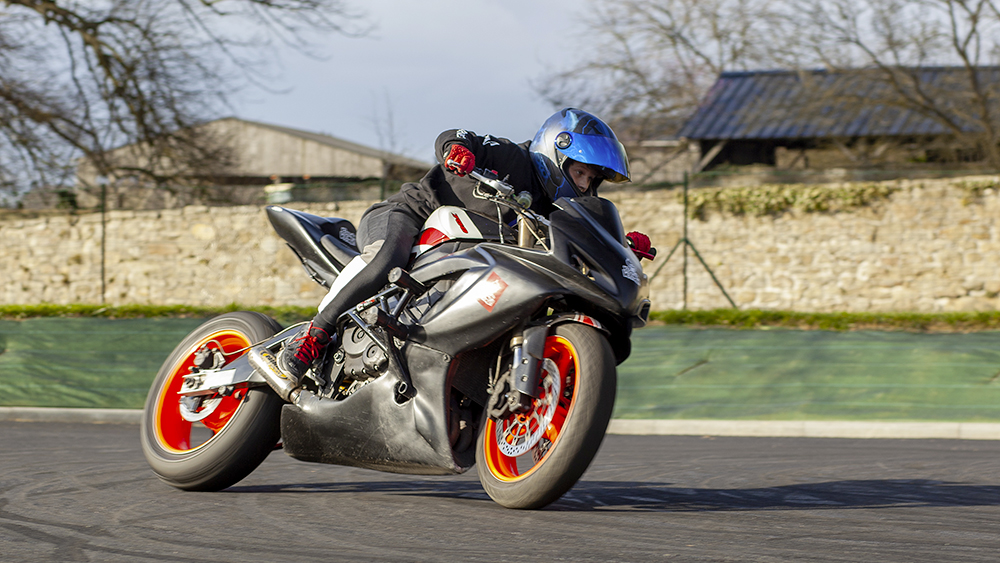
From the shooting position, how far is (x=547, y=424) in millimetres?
4156

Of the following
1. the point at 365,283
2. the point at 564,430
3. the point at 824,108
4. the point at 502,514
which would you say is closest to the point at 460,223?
the point at 365,283

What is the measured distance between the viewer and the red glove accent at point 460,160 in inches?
176

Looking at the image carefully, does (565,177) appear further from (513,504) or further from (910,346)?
(910,346)

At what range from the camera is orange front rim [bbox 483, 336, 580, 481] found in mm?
4156

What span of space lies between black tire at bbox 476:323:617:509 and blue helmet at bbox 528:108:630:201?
83 centimetres

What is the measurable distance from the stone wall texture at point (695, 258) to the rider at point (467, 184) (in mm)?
14137

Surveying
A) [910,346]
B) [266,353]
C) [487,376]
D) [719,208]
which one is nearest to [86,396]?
[266,353]

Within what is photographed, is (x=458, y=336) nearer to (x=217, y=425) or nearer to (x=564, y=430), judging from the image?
(x=564, y=430)

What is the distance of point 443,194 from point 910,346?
326 inches

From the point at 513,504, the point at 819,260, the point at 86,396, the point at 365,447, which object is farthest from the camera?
the point at 819,260

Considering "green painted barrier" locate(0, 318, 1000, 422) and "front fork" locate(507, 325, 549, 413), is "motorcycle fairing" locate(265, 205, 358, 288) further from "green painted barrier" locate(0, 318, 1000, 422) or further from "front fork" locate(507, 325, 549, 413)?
"green painted barrier" locate(0, 318, 1000, 422)

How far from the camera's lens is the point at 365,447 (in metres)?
4.56

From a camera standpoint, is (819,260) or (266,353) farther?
(819,260)

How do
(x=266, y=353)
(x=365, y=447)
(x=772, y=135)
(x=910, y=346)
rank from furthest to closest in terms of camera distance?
(x=772, y=135) → (x=910, y=346) → (x=266, y=353) → (x=365, y=447)
